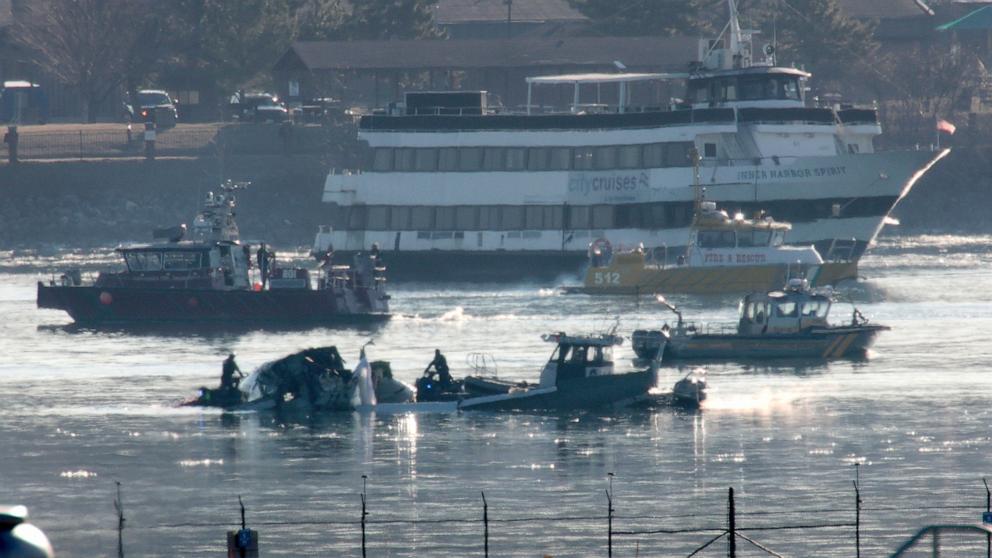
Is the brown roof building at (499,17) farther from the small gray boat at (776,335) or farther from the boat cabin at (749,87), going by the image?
the small gray boat at (776,335)

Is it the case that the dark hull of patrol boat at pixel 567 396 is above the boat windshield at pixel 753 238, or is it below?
below

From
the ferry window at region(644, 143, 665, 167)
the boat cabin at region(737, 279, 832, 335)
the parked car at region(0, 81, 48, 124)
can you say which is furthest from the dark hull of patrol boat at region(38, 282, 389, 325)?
the parked car at region(0, 81, 48, 124)

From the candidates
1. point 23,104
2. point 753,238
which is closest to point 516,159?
point 753,238

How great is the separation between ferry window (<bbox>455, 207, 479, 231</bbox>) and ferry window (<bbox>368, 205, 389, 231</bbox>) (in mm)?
3280

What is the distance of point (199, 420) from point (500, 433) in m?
7.74

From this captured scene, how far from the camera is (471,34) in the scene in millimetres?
143375

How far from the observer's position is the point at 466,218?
8900cm

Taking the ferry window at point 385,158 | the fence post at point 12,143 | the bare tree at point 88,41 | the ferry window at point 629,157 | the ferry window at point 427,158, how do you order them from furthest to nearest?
1. the bare tree at point 88,41
2. the fence post at point 12,143
3. the ferry window at point 385,158
4. the ferry window at point 427,158
5. the ferry window at point 629,157

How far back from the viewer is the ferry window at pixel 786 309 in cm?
5709

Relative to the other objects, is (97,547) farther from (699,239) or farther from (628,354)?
(699,239)

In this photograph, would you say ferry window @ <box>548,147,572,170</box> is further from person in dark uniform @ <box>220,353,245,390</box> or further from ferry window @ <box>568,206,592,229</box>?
person in dark uniform @ <box>220,353,245,390</box>

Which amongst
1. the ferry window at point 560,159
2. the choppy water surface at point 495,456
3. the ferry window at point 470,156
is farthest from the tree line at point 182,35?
the choppy water surface at point 495,456

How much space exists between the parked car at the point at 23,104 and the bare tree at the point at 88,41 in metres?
2.02

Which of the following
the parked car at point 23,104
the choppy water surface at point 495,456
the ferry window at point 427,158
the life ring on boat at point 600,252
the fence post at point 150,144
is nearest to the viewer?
the choppy water surface at point 495,456
